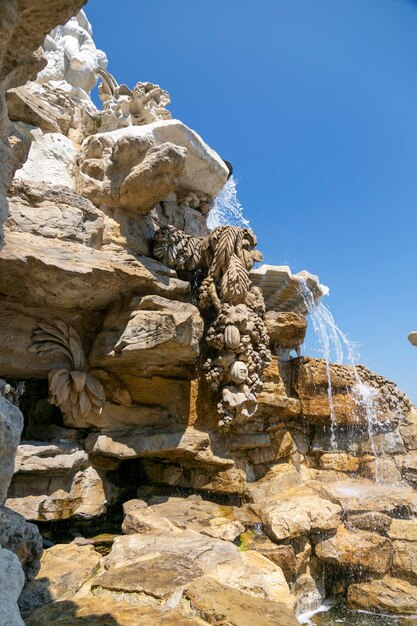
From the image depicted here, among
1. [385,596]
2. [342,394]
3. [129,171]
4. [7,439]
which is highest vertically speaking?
[129,171]

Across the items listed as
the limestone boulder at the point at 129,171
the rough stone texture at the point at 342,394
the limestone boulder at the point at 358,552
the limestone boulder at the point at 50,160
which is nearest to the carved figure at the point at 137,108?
the limestone boulder at the point at 129,171

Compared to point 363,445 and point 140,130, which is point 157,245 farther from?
point 363,445

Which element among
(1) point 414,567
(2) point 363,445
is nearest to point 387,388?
(2) point 363,445

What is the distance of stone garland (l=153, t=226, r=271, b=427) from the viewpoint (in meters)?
4.80

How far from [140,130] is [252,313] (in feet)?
10.6

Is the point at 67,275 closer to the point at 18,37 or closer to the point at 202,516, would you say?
the point at 18,37

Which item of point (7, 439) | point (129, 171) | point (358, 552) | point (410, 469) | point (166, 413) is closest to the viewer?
point (7, 439)

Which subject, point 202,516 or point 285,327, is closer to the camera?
point 202,516

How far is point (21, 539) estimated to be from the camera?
5.48ft

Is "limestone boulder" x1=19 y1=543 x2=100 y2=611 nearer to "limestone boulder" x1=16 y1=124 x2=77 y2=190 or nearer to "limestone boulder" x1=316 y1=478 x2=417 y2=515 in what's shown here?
"limestone boulder" x1=316 y1=478 x2=417 y2=515

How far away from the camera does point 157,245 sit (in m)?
5.12

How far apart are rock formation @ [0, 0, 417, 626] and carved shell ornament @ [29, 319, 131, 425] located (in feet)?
0.05

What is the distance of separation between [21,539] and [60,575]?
127cm

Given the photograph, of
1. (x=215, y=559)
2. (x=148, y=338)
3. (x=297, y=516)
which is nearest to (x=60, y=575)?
(x=215, y=559)
